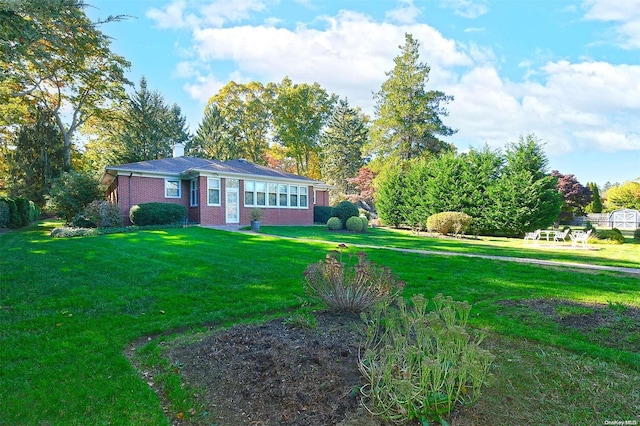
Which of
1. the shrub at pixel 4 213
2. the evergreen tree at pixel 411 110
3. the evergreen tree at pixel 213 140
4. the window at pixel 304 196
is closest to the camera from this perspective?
the shrub at pixel 4 213

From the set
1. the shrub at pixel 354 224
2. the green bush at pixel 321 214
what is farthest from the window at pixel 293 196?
the shrub at pixel 354 224

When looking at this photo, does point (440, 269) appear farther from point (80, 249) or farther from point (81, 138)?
point (81, 138)

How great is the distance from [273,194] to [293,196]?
4.94 ft

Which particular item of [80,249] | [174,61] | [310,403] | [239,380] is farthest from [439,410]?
[174,61]

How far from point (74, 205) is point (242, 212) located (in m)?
7.79

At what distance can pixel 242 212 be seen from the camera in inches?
750

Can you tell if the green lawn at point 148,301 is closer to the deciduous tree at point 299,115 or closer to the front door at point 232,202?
the front door at point 232,202

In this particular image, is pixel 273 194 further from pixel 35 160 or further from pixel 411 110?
pixel 35 160

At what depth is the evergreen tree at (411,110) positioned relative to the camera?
1018 inches

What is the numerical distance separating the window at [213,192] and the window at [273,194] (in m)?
3.27

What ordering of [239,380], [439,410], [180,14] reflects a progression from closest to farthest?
[439,410]
[239,380]
[180,14]

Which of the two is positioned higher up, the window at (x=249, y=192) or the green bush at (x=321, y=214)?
the window at (x=249, y=192)

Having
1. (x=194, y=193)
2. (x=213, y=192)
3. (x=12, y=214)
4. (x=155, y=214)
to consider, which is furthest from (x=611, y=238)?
(x=12, y=214)

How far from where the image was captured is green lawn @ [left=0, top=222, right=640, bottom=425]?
2.62 metres
